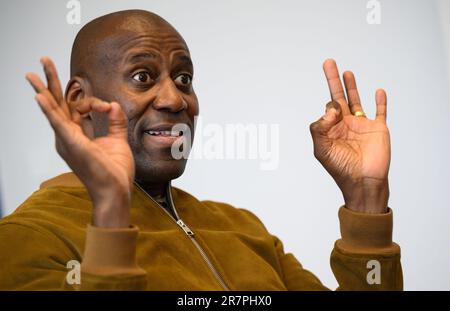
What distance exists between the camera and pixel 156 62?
191 cm

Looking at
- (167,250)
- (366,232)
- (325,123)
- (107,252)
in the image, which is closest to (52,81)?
(107,252)

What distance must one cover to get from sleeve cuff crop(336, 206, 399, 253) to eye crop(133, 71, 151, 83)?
0.54 metres

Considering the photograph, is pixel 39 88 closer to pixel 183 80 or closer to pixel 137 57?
pixel 137 57

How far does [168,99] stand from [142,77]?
0.26 ft

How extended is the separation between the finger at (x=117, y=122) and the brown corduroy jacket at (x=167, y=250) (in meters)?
0.19

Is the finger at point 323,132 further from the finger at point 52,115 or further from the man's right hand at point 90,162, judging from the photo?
the finger at point 52,115

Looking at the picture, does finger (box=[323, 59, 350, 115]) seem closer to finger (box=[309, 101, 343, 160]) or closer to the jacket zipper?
finger (box=[309, 101, 343, 160])

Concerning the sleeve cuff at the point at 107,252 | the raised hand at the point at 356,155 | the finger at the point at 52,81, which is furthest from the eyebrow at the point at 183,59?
the sleeve cuff at the point at 107,252

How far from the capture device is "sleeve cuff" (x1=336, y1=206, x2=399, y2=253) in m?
1.88

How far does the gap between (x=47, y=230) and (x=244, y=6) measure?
3.60 feet

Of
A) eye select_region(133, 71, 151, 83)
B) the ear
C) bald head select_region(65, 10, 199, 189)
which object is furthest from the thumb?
the ear

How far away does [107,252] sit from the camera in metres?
1.48

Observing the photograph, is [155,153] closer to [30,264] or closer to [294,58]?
[30,264]

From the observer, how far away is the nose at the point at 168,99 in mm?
1877
